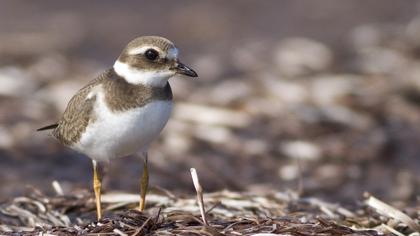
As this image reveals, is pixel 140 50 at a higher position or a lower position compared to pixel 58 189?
higher

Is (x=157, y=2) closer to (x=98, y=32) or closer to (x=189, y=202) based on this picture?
(x=98, y=32)

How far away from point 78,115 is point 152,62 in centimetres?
60

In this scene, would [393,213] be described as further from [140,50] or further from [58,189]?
[58,189]

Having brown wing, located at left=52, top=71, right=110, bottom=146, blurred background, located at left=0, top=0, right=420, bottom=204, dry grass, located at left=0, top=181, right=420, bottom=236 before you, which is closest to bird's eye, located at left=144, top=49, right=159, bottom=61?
brown wing, located at left=52, top=71, right=110, bottom=146

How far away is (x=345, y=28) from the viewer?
1720cm

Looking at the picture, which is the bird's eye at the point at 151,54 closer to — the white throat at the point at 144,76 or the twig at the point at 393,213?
the white throat at the point at 144,76

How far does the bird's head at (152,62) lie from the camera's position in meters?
5.55

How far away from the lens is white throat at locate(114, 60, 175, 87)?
5.52 meters

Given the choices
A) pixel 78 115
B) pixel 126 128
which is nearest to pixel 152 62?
pixel 126 128

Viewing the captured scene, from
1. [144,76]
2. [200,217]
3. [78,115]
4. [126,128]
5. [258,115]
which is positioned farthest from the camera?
[258,115]

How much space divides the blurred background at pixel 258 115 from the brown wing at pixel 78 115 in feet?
5.31

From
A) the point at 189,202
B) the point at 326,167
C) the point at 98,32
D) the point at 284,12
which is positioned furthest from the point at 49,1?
the point at 189,202

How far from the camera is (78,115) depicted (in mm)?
5746

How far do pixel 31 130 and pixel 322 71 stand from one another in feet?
13.5
